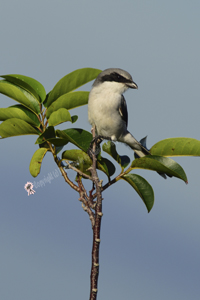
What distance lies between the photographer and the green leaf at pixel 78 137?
194 inches

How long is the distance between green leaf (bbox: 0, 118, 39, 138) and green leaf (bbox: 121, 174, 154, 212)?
153 cm

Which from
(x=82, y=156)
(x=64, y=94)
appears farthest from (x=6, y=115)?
(x=82, y=156)

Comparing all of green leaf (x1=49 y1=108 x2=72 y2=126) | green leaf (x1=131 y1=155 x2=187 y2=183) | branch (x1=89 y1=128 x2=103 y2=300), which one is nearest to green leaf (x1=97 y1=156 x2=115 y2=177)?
green leaf (x1=131 y1=155 x2=187 y2=183)

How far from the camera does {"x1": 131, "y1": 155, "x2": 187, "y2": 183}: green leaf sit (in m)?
4.70

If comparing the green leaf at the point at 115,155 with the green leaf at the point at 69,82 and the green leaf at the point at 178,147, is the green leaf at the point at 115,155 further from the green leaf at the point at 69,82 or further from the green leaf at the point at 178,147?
the green leaf at the point at 69,82

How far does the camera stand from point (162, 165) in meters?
4.71

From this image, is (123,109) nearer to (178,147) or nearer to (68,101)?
(68,101)

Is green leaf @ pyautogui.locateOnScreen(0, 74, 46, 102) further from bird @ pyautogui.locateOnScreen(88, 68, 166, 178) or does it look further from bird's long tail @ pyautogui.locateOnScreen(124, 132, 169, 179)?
bird's long tail @ pyautogui.locateOnScreen(124, 132, 169, 179)

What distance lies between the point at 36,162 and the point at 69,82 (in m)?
1.30

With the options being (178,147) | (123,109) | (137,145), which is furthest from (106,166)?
(123,109)

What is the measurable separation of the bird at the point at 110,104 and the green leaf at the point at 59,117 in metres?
1.12

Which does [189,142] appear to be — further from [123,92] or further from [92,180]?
[123,92]

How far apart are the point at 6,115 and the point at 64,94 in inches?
35.7

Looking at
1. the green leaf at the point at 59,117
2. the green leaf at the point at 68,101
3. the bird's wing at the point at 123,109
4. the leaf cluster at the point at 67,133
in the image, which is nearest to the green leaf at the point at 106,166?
the leaf cluster at the point at 67,133
